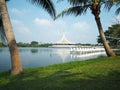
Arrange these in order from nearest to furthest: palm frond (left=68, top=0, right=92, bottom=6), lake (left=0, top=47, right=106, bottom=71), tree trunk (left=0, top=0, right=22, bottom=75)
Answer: tree trunk (left=0, top=0, right=22, bottom=75) → palm frond (left=68, top=0, right=92, bottom=6) → lake (left=0, top=47, right=106, bottom=71)

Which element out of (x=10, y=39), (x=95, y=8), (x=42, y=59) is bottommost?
(x=42, y=59)

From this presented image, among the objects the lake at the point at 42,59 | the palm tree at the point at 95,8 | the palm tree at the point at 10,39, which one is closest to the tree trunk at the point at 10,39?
the palm tree at the point at 10,39

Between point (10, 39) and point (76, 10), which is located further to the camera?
point (76, 10)

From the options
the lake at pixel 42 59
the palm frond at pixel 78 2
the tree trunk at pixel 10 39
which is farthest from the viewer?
the lake at pixel 42 59

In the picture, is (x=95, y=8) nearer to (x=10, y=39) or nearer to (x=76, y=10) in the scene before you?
(x=76, y=10)

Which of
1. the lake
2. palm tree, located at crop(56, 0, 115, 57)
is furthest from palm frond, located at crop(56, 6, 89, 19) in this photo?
the lake

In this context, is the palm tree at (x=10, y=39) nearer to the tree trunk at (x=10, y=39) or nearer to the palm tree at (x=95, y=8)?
the tree trunk at (x=10, y=39)

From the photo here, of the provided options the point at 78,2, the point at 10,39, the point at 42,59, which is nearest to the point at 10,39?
the point at 10,39

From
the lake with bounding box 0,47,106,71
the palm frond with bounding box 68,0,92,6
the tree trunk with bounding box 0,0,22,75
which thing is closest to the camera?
the tree trunk with bounding box 0,0,22,75

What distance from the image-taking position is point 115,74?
10297 mm

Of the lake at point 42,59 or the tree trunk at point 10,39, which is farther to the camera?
the lake at point 42,59

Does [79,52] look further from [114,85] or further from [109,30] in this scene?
[114,85]

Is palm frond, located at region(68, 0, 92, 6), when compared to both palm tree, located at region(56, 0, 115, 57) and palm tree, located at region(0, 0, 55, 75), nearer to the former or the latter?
palm tree, located at region(56, 0, 115, 57)

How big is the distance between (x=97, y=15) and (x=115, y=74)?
12250 millimetres
